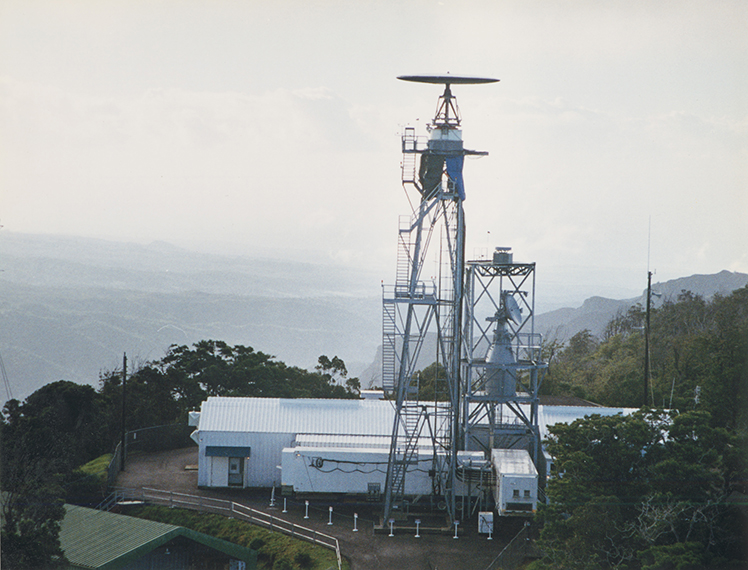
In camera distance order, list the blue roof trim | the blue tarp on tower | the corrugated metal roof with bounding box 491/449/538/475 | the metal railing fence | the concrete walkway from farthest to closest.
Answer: the blue roof trim, the blue tarp on tower, the corrugated metal roof with bounding box 491/449/538/475, the concrete walkway, the metal railing fence

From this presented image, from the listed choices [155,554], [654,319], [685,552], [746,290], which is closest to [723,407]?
[685,552]

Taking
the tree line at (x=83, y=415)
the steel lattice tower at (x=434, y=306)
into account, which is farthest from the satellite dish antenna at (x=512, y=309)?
the tree line at (x=83, y=415)

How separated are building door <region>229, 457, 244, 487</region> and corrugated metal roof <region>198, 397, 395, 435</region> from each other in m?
1.33

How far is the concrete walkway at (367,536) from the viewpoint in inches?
1056

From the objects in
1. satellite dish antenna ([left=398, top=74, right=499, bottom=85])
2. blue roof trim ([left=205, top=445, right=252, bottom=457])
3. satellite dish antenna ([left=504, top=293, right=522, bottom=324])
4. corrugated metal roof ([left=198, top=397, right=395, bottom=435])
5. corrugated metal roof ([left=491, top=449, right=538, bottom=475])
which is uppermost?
satellite dish antenna ([left=398, top=74, right=499, bottom=85])

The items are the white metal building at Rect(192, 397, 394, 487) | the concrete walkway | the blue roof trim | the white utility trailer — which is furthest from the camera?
the white metal building at Rect(192, 397, 394, 487)

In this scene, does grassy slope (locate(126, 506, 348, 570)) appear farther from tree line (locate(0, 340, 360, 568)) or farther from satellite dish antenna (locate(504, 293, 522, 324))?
satellite dish antenna (locate(504, 293, 522, 324))

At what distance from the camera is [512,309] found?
33312 millimetres

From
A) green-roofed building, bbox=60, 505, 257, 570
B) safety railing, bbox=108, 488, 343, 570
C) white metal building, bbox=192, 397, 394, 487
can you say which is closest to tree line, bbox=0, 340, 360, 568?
green-roofed building, bbox=60, 505, 257, 570

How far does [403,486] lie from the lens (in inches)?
1215

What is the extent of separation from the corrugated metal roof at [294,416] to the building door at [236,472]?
133cm

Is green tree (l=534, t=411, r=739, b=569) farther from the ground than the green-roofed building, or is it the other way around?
green tree (l=534, t=411, r=739, b=569)

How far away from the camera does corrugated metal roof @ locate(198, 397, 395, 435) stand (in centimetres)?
3488

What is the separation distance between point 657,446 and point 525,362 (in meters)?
7.72
